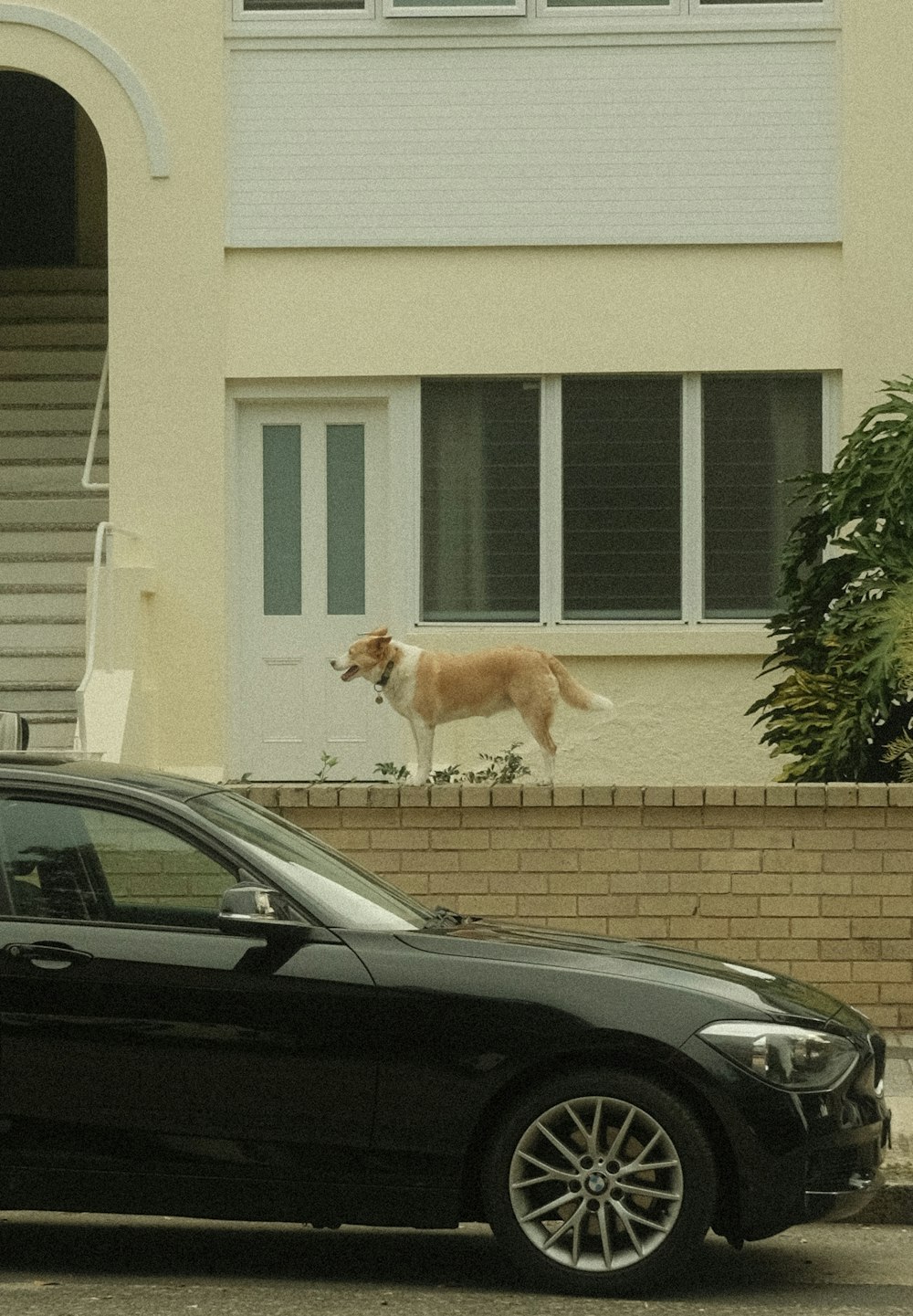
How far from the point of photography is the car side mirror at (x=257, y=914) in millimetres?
6004

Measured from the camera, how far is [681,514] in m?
13.5

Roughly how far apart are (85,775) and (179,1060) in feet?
3.12

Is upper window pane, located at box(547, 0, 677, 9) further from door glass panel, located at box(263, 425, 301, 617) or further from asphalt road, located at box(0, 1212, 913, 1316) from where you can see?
asphalt road, located at box(0, 1212, 913, 1316)

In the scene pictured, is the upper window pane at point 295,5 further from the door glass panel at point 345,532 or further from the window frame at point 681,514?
the door glass panel at point 345,532

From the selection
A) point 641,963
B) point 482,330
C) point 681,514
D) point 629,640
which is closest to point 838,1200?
point 641,963

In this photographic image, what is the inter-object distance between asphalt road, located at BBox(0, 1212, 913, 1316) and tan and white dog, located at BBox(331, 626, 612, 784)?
4.62 metres

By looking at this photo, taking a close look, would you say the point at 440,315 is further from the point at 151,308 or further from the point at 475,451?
the point at 151,308

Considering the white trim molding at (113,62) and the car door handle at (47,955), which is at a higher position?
the white trim molding at (113,62)

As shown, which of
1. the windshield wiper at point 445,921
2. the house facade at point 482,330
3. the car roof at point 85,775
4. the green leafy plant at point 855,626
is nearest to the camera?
the car roof at point 85,775

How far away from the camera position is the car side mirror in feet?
19.7

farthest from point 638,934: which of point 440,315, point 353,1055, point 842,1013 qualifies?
point 440,315

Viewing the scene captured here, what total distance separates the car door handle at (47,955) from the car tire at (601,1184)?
1300mm

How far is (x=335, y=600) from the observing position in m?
13.7

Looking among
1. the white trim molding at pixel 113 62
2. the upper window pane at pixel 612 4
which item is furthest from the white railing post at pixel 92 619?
the upper window pane at pixel 612 4
